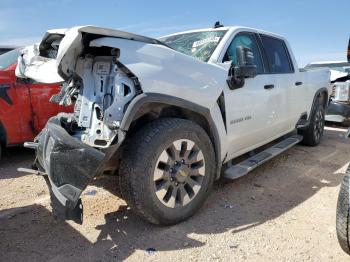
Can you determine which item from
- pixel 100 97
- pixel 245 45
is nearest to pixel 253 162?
pixel 245 45

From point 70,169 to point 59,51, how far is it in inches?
37.6

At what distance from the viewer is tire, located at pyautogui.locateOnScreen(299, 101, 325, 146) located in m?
6.06

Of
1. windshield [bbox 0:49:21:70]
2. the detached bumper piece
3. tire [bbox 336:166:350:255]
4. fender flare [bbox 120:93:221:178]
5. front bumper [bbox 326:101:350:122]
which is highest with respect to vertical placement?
windshield [bbox 0:49:21:70]

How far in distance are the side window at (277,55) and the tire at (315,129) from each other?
A: 1.25 m

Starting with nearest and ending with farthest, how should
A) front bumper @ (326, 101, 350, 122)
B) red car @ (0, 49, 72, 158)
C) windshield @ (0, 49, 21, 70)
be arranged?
red car @ (0, 49, 72, 158) → windshield @ (0, 49, 21, 70) → front bumper @ (326, 101, 350, 122)

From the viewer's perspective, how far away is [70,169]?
2.72 meters

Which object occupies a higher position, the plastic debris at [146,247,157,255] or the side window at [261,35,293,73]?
the side window at [261,35,293,73]

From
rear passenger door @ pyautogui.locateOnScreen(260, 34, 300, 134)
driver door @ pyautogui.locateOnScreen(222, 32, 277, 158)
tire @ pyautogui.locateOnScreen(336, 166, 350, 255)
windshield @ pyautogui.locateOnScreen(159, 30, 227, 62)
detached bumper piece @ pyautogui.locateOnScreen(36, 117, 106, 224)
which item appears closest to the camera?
tire @ pyautogui.locateOnScreen(336, 166, 350, 255)

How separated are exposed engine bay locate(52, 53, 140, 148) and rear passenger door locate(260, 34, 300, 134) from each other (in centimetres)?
227

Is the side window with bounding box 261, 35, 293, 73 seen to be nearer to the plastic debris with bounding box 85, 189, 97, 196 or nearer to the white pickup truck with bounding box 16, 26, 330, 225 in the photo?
the white pickup truck with bounding box 16, 26, 330, 225

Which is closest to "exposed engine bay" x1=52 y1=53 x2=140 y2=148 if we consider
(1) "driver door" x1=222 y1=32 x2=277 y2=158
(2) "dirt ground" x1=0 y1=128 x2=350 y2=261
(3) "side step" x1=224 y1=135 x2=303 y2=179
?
(2) "dirt ground" x1=0 y1=128 x2=350 y2=261

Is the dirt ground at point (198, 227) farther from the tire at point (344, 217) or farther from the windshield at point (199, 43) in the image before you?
the windshield at point (199, 43)

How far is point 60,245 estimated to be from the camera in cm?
296

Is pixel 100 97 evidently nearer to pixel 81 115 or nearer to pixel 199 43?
pixel 81 115
